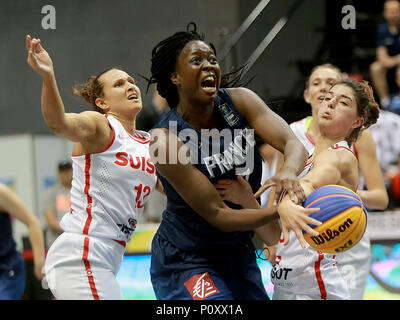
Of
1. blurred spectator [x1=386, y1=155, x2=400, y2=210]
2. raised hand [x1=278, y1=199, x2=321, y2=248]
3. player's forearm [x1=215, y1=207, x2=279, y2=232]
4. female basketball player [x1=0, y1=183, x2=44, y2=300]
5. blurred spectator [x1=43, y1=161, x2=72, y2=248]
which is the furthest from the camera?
blurred spectator [x1=386, y1=155, x2=400, y2=210]

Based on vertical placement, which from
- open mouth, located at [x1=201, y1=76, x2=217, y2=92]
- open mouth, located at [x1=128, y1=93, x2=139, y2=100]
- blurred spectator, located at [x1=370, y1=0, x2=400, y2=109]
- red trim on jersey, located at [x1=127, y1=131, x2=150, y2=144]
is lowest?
red trim on jersey, located at [x1=127, y1=131, x2=150, y2=144]

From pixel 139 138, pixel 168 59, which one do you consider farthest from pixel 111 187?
pixel 168 59

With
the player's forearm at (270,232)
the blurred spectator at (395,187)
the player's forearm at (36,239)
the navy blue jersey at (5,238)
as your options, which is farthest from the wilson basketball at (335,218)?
the blurred spectator at (395,187)

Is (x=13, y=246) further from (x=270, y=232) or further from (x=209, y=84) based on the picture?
(x=209, y=84)

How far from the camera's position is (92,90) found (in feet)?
11.4

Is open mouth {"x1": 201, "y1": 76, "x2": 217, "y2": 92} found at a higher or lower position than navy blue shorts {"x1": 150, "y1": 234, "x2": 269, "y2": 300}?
higher

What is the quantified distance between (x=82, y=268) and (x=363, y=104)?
1.60 meters

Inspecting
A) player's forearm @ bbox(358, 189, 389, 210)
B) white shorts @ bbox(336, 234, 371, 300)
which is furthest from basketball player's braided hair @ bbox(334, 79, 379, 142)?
white shorts @ bbox(336, 234, 371, 300)

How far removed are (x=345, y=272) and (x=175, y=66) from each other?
1.57m

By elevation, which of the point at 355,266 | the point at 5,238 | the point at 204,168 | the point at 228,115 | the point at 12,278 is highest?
the point at 228,115

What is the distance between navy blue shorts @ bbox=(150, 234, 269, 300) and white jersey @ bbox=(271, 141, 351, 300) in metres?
0.29

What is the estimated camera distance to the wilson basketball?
2.80 meters

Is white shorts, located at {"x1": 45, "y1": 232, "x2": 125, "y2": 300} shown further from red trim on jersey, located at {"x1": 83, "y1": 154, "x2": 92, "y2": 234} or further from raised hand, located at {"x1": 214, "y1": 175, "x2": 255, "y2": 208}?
raised hand, located at {"x1": 214, "y1": 175, "x2": 255, "y2": 208}
